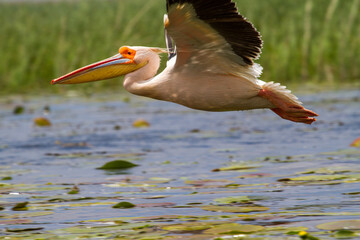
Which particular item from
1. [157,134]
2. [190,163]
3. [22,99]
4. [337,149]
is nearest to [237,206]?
[190,163]

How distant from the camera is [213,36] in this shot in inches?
217

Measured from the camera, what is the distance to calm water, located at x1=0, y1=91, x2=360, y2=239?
5.10m

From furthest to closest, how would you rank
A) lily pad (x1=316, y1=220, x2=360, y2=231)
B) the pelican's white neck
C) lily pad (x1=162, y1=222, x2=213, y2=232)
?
the pelican's white neck → lily pad (x1=162, y1=222, x2=213, y2=232) → lily pad (x1=316, y1=220, x2=360, y2=231)

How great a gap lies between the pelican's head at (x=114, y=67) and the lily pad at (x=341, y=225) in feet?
8.00

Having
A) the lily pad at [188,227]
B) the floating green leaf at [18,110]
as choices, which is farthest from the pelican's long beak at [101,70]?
the floating green leaf at [18,110]

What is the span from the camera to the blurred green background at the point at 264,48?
14.6 m

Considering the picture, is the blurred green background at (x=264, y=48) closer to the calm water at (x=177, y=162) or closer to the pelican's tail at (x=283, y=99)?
the calm water at (x=177, y=162)

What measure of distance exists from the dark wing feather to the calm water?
3.47ft

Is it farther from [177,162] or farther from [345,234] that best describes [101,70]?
[345,234]

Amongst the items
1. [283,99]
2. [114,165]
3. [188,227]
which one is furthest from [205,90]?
[114,165]

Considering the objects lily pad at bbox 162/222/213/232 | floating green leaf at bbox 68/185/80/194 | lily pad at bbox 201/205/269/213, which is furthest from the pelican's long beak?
lily pad at bbox 162/222/213/232

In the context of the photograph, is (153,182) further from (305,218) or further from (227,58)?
(305,218)

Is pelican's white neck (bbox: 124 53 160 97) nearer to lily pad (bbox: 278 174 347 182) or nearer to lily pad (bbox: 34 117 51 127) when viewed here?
lily pad (bbox: 278 174 347 182)

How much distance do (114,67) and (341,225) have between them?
2.65 m
